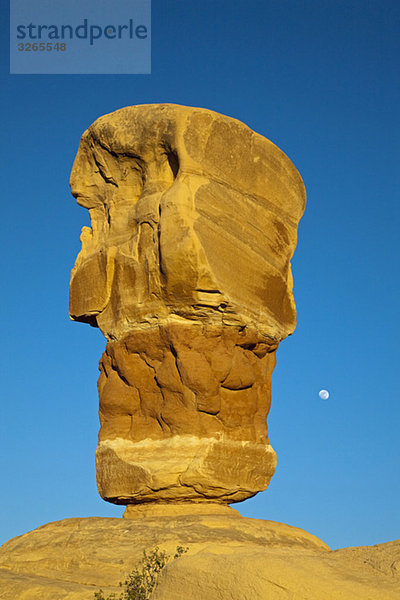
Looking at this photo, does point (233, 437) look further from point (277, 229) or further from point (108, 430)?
point (277, 229)

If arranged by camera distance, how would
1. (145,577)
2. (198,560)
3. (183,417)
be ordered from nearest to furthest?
(198,560) → (145,577) → (183,417)

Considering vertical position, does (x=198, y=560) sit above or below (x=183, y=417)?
below

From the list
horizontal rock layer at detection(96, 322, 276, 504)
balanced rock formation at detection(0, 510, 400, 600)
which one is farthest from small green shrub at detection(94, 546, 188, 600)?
horizontal rock layer at detection(96, 322, 276, 504)

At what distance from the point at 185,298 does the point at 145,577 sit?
134 inches

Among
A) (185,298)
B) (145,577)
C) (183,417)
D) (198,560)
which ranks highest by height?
(185,298)

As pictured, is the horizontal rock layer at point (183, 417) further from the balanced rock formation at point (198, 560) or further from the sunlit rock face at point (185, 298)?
the balanced rock formation at point (198, 560)

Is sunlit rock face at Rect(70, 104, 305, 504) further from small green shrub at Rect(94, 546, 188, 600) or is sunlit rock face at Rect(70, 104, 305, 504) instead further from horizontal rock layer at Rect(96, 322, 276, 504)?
small green shrub at Rect(94, 546, 188, 600)

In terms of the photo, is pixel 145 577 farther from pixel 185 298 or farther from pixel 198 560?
pixel 185 298

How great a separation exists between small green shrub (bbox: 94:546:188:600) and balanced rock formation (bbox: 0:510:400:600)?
0.11 metres

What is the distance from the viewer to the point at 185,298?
33.0 ft

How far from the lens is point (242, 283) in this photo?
1056 cm

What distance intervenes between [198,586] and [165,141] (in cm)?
574

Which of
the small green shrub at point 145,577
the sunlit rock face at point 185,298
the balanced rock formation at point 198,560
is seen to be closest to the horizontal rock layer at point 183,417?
the sunlit rock face at point 185,298

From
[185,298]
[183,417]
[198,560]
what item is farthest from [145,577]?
[185,298]
